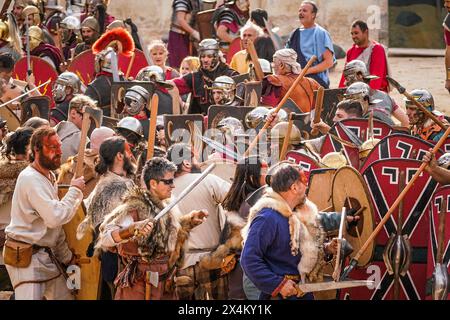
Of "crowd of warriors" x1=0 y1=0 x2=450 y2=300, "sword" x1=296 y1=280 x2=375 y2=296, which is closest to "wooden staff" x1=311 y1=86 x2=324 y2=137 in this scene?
"crowd of warriors" x1=0 y1=0 x2=450 y2=300

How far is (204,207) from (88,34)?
25.6 ft

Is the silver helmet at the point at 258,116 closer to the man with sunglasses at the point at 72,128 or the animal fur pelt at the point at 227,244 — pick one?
the man with sunglasses at the point at 72,128

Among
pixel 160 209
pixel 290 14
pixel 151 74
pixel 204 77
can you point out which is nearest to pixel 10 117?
pixel 151 74

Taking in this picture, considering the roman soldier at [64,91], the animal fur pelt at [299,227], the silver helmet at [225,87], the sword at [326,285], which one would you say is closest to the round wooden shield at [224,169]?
the sword at [326,285]

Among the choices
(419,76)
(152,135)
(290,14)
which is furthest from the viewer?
(290,14)

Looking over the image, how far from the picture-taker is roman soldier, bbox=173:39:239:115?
15.3m

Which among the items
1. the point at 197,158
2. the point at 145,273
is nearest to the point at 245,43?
the point at 197,158

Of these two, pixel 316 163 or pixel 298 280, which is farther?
pixel 316 163

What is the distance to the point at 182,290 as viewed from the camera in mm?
10812

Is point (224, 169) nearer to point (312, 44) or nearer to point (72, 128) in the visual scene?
point (72, 128)

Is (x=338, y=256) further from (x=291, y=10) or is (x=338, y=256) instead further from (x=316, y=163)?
(x=291, y=10)

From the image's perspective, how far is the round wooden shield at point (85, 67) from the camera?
1698cm

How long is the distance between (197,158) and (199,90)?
8.47ft

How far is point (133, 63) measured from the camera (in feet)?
56.2
